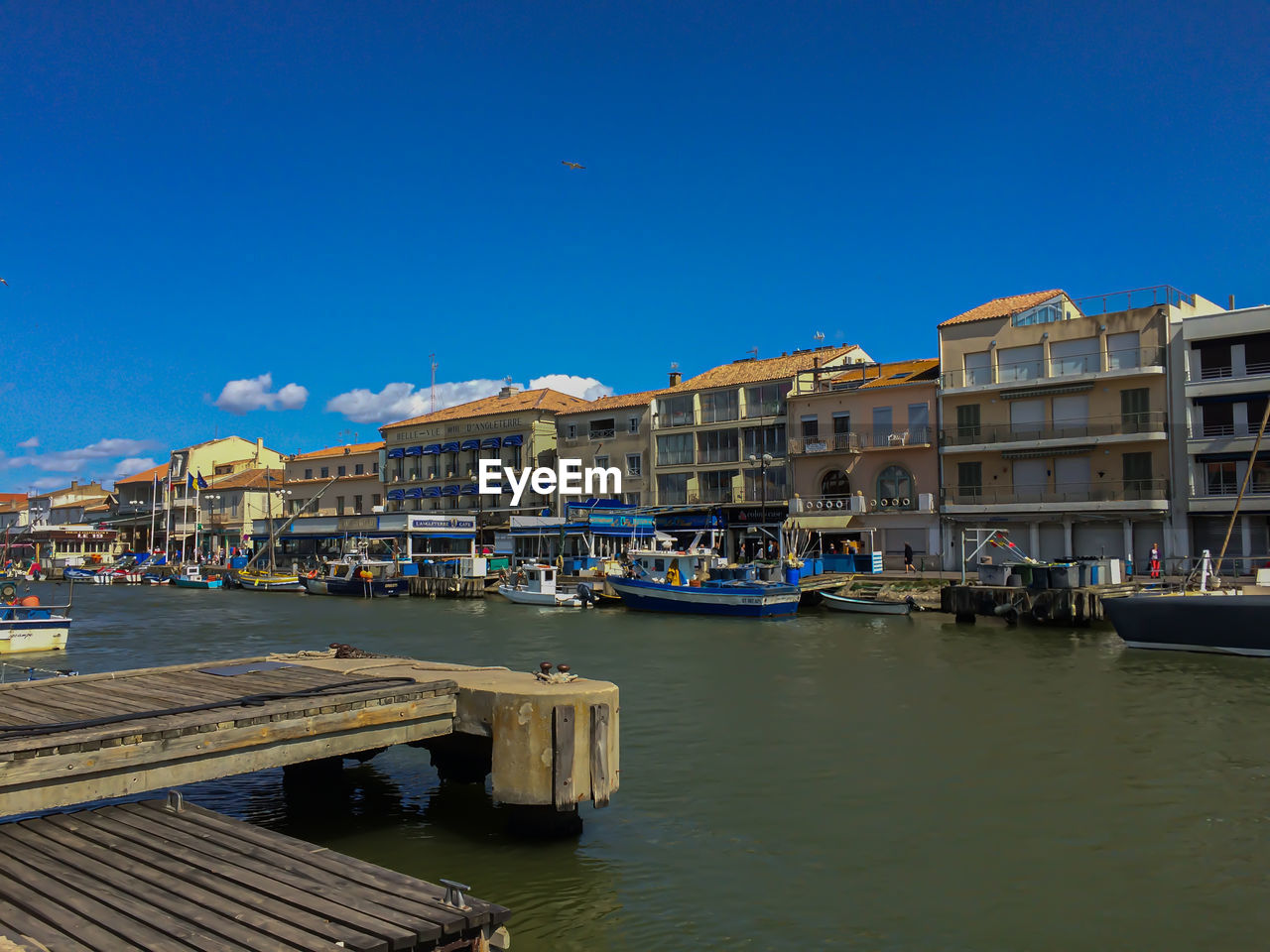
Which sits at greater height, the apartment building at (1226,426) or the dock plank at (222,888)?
the apartment building at (1226,426)

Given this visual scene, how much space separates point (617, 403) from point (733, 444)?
11.5 m

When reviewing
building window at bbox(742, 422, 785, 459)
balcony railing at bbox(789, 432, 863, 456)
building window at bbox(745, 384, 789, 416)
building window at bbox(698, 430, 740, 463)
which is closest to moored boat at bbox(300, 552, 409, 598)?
building window at bbox(698, 430, 740, 463)

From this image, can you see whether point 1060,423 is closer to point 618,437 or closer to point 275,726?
point 618,437

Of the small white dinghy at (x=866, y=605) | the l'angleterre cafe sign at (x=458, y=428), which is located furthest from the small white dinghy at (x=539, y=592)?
the l'angleterre cafe sign at (x=458, y=428)

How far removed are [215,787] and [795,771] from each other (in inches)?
334

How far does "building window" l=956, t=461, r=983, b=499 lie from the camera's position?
175 ft

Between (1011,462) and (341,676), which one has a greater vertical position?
(1011,462)

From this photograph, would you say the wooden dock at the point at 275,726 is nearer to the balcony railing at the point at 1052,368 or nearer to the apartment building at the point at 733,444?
the balcony railing at the point at 1052,368

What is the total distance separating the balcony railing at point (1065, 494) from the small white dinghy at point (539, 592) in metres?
21.9

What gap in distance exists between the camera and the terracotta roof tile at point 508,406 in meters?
77.2

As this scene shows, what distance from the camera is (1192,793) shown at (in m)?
13.6

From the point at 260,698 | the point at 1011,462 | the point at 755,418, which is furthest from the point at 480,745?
the point at 755,418

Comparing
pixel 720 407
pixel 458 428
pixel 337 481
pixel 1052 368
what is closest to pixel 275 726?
pixel 1052 368

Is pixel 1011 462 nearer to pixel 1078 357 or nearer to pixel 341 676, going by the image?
pixel 1078 357
